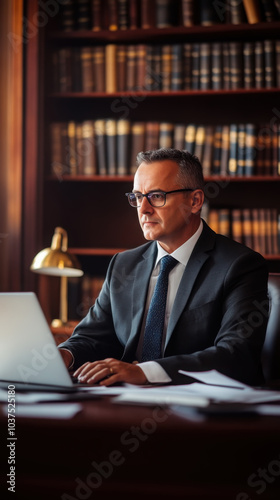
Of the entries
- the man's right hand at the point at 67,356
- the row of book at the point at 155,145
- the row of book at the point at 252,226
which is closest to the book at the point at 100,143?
the row of book at the point at 155,145

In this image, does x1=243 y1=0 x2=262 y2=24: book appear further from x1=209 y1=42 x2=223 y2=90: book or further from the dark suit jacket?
the dark suit jacket

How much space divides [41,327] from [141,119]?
94.7 inches

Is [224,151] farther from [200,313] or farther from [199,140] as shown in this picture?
[200,313]

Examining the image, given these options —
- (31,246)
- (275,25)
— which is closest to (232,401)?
(31,246)

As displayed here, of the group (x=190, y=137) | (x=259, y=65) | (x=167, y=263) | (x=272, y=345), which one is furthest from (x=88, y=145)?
(x=272, y=345)

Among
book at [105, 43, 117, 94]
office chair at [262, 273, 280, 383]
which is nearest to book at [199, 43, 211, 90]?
book at [105, 43, 117, 94]

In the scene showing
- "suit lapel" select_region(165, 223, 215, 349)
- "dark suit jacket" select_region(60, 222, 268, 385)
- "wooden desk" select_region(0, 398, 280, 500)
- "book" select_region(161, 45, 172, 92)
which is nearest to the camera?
"wooden desk" select_region(0, 398, 280, 500)

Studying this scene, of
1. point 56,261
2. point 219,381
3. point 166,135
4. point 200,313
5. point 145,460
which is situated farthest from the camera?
point 166,135

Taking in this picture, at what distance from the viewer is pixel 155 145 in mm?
3014

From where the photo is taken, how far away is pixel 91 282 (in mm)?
3107

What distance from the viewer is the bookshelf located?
295 cm

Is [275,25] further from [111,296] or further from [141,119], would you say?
[111,296]

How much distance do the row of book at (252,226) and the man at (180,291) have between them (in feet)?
3.49

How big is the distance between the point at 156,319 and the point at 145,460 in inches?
37.4
